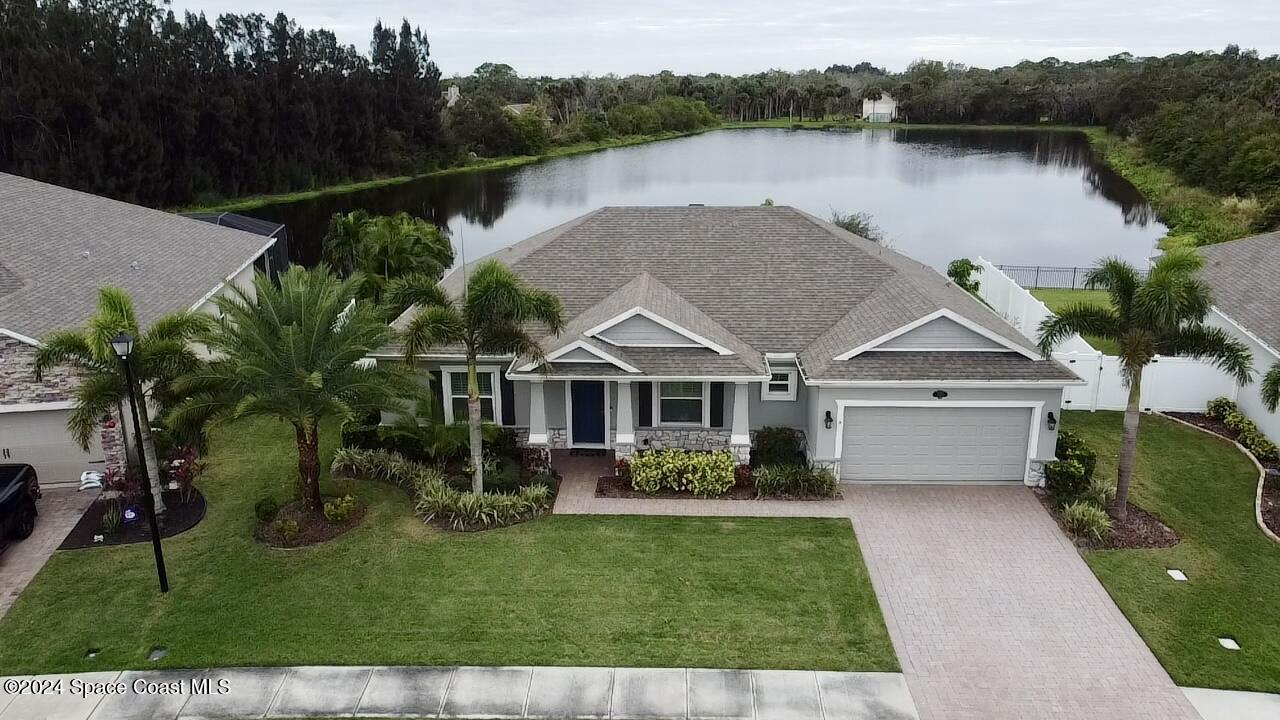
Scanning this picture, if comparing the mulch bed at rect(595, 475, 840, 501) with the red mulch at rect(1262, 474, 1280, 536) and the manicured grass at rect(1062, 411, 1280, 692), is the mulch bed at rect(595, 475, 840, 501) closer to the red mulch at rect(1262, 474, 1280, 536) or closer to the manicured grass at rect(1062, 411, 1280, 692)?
the manicured grass at rect(1062, 411, 1280, 692)

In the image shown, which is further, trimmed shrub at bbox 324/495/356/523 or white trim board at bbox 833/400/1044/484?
white trim board at bbox 833/400/1044/484

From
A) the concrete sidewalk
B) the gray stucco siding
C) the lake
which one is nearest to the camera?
the concrete sidewalk

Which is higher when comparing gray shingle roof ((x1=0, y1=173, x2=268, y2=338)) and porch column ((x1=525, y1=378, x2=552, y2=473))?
gray shingle roof ((x1=0, y1=173, x2=268, y2=338))

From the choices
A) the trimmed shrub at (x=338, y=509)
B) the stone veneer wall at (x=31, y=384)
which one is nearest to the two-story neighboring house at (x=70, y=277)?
the stone veneer wall at (x=31, y=384)

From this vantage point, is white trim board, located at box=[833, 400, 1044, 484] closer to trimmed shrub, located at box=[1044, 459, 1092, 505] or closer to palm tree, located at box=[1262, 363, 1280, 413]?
trimmed shrub, located at box=[1044, 459, 1092, 505]

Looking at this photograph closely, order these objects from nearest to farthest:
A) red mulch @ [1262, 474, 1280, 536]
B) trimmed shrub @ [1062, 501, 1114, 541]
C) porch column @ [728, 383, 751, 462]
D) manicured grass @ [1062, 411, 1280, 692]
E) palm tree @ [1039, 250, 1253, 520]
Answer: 1. manicured grass @ [1062, 411, 1280, 692]
2. palm tree @ [1039, 250, 1253, 520]
3. trimmed shrub @ [1062, 501, 1114, 541]
4. red mulch @ [1262, 474, 1280, 536]
5. porch column @ [728, 383, 751, 462]

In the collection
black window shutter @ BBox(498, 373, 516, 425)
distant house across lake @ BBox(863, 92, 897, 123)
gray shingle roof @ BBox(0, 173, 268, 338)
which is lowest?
black window shutter @ BBox(498, 373, 516, 425)

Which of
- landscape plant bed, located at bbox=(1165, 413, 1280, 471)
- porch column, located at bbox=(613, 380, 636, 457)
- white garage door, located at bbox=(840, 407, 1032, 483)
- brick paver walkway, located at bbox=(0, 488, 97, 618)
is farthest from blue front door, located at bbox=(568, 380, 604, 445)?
landscape plant bed, located at bbox=(1165, 413, 1280, 471)
